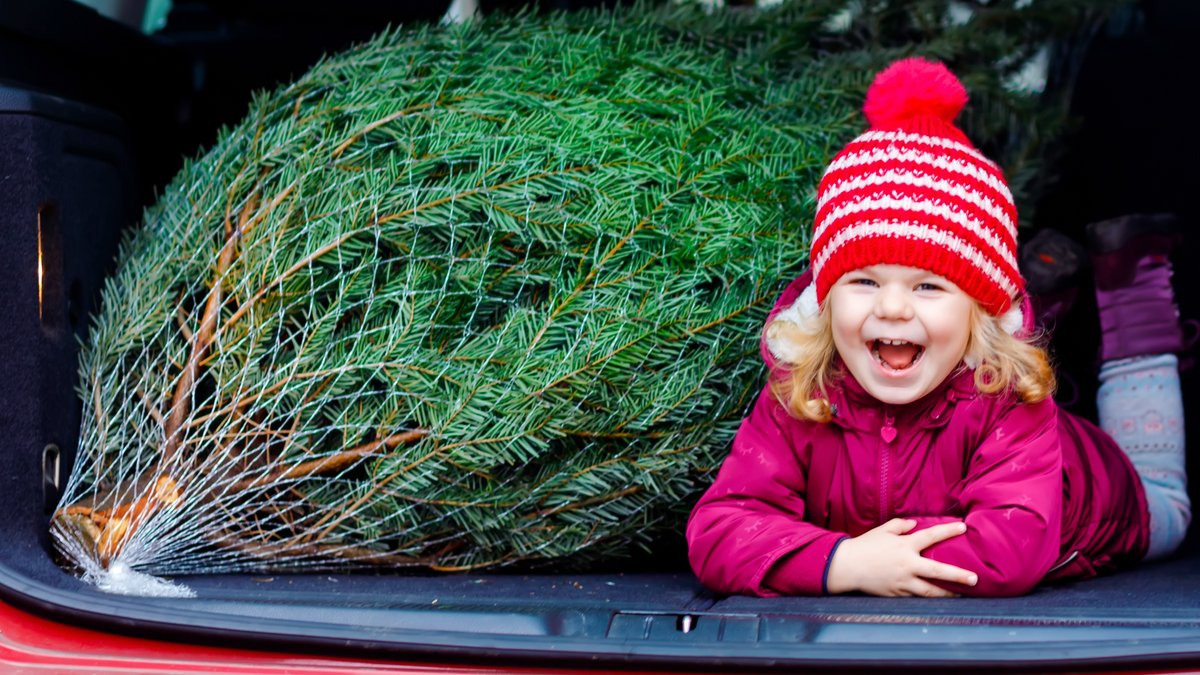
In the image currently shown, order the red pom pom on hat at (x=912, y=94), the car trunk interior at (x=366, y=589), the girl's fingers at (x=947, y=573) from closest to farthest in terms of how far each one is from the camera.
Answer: the car trunk interior at (x=366, y=589)
the girl's fingers at (x=947, y=573)
the red pom pom on hat at (x=912, y=94)

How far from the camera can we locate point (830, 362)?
1415mm

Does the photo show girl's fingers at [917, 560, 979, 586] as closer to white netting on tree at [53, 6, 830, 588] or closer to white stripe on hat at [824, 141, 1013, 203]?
white netting on tree at [53, 6, 830, 588]

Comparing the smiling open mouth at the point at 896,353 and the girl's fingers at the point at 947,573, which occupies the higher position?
the smiling open mouth at the point at 896,353

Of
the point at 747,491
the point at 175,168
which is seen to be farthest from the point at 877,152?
the point at 175,168

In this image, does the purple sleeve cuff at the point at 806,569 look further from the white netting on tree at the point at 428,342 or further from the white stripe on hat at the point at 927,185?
the white stripe on hat at the point at 927,185

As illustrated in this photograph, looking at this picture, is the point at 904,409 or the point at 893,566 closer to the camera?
the point at 893,566

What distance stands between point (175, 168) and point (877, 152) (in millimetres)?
1327

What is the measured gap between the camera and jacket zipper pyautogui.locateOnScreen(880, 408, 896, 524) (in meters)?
1.37

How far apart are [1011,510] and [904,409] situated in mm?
170

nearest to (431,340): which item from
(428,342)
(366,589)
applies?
(428,342)

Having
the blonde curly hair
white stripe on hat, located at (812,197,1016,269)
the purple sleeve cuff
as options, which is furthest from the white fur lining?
the purple sleeve cuff

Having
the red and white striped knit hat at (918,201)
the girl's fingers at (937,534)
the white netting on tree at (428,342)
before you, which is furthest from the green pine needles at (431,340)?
the girl's fingers at (937,534)

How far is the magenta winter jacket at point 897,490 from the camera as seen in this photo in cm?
128

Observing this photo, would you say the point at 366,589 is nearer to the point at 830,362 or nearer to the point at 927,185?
the point at 830,362
